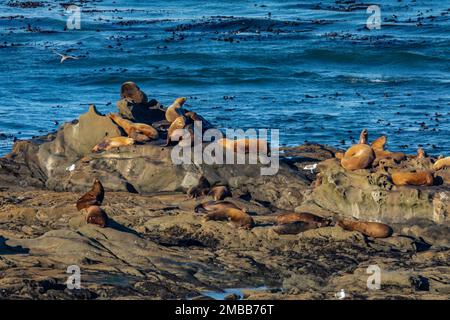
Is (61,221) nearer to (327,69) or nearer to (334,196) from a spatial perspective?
(334,196)

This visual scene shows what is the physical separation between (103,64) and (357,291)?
890 inches

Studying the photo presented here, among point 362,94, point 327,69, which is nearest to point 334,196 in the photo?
point 362,94

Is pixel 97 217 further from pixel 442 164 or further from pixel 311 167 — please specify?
pixel 442 164

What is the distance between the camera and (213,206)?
1482 cm

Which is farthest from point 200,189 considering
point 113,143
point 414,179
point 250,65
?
point 250,65

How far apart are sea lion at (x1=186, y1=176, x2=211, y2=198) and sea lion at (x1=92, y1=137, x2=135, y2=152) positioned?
Result: 57.5 inches

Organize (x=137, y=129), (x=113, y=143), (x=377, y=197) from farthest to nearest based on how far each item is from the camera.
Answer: (x=137, y=129), (x=113, y=143), (x=377, y=197)

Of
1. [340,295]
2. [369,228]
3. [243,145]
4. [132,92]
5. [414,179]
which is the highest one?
[132,92]

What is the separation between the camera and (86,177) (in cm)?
1648

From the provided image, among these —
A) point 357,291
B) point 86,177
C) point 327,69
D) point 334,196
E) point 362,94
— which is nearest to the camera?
point 357,291

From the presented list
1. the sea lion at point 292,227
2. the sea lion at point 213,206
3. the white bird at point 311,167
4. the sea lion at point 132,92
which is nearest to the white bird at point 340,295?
the sea lion at point 292,227

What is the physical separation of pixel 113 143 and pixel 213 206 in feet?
8.85

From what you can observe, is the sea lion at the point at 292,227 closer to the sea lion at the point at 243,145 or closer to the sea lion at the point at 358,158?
the sea lion at the point at 358,158

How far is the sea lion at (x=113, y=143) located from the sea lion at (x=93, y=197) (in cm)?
153
